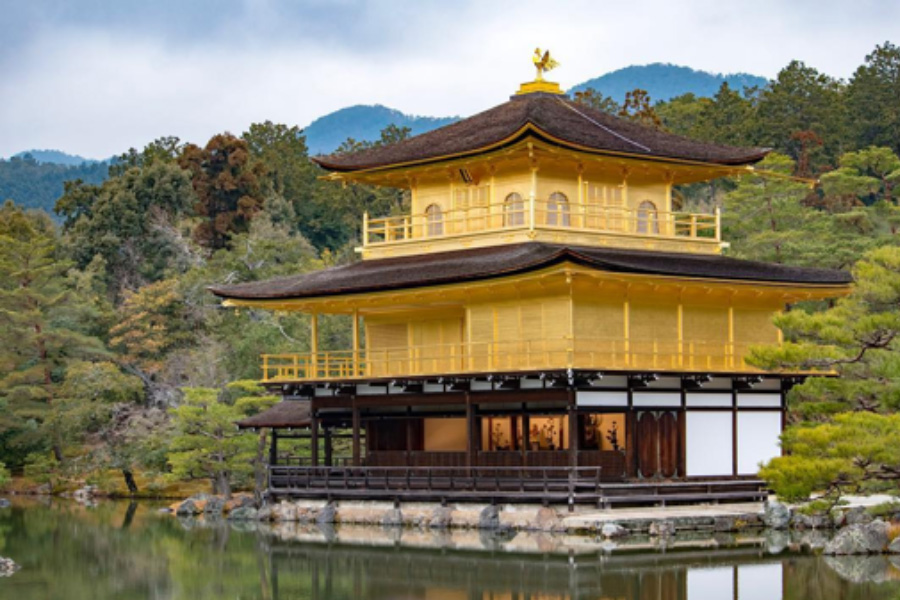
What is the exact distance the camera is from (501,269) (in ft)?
106

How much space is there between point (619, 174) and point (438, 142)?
15.2 feet

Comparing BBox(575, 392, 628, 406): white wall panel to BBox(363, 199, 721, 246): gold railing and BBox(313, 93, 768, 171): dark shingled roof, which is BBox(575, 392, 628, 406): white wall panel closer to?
BBox(363, 199, 721, 246): gold railing

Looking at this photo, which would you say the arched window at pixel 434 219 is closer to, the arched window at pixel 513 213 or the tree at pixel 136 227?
the arched window at pixel 513 213

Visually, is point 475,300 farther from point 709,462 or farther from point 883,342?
point 883,342

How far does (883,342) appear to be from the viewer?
2575 centimetres

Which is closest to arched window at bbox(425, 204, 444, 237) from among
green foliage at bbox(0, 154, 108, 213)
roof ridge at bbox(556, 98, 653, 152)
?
roof ridge at bbox(556, 98, 653, 152)

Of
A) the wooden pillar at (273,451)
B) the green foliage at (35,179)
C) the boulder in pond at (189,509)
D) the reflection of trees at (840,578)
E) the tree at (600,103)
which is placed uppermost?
the green foliage at (35,179)

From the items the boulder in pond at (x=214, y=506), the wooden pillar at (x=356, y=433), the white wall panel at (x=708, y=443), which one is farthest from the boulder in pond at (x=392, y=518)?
the boulder in pond at (x=214, y=506)

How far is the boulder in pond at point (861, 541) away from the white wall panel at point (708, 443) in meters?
7.59

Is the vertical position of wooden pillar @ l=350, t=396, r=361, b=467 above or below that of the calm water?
above

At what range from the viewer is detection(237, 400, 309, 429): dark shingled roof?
130 ft

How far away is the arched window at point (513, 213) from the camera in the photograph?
36.6m

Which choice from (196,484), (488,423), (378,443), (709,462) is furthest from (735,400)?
(196,484)

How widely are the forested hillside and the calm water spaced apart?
1.88 metres
